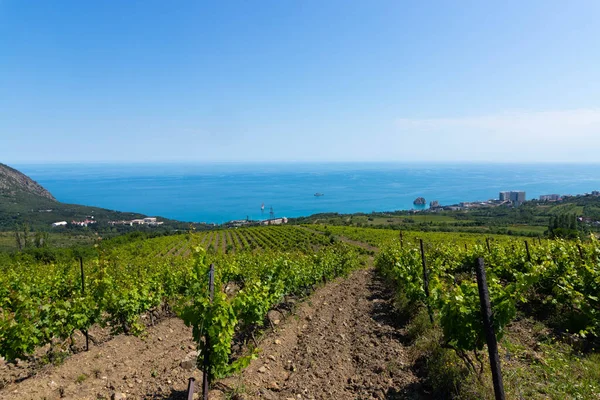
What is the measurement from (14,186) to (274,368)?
20326 centimetres

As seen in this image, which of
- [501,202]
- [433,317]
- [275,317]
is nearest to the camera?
[433,317]

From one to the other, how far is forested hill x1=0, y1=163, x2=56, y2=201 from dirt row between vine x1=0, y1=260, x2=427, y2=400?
587 feet

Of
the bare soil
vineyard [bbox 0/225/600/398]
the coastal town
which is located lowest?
the coastal town

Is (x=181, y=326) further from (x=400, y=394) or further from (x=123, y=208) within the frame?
(x=123, y=208)

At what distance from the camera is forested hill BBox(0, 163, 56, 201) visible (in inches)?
5704

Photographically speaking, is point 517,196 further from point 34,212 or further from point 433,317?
point 34,212

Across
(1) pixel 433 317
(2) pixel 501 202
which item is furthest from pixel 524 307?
(2) pixel 501 202

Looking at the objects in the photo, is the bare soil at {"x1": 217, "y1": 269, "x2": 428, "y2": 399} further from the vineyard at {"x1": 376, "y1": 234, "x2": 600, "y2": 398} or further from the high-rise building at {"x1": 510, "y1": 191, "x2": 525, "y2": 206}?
the high-rise building at {"x1": 510, "y1": 191, "x2": 525, "y2": 206}

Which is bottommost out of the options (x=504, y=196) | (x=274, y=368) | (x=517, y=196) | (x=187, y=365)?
(x=504, y=196)

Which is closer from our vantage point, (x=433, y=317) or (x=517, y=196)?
(x=433, y=317)

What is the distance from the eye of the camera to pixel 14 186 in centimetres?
15475

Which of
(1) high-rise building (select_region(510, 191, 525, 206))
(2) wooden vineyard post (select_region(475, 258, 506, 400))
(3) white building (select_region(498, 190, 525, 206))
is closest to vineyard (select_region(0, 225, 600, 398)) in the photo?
(2) wooden vineyard post (select_region(475, 258, 506, 400))

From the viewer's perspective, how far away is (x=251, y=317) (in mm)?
6727

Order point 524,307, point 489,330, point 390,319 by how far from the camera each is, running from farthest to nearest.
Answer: point 390,319 < point 524,307 < point 489,330
